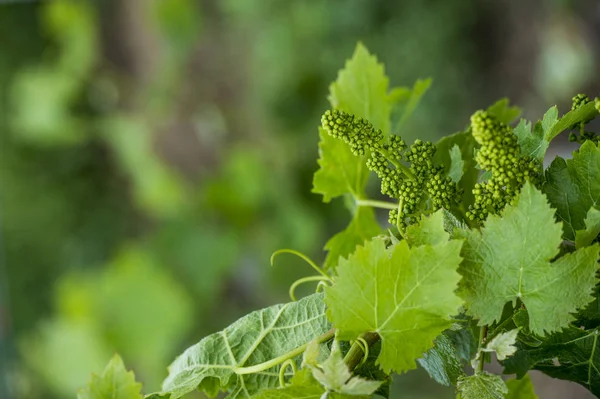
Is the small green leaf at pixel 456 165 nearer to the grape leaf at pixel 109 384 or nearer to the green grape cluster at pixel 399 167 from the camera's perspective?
the green grape cluster at pixel 399 167

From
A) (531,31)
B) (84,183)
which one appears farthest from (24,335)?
(531,31)

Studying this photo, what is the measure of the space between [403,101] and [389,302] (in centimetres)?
23

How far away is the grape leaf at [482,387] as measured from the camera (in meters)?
0.34

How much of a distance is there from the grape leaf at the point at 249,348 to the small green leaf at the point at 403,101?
185 millimetres

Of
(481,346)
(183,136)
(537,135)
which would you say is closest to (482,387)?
(481,346)

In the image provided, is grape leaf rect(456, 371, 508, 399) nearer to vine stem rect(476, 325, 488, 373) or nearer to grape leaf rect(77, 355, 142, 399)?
vine stem rect(476, 325, 488, 373)

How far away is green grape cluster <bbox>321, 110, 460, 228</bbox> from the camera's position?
1.17 ft

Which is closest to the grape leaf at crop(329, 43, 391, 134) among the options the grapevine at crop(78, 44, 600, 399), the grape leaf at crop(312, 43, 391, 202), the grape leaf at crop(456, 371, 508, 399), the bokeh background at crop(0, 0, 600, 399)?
the grape leaf at crop(312, 43, 391, 202)

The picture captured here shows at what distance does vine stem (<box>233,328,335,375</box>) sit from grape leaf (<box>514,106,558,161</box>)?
143 mm

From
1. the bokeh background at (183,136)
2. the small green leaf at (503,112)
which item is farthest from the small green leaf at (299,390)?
the bokeh background at (183,136)

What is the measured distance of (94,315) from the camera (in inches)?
66.0

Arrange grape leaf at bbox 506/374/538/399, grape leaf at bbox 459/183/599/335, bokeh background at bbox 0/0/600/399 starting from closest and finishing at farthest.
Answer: grape leaf at bbox 459/183/599/335, grape leaf at bbox 506/374/538/399, bokeh background at bbox 0/0/600/399

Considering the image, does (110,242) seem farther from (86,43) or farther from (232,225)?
(86,43)

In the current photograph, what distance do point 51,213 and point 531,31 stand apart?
1.36m
